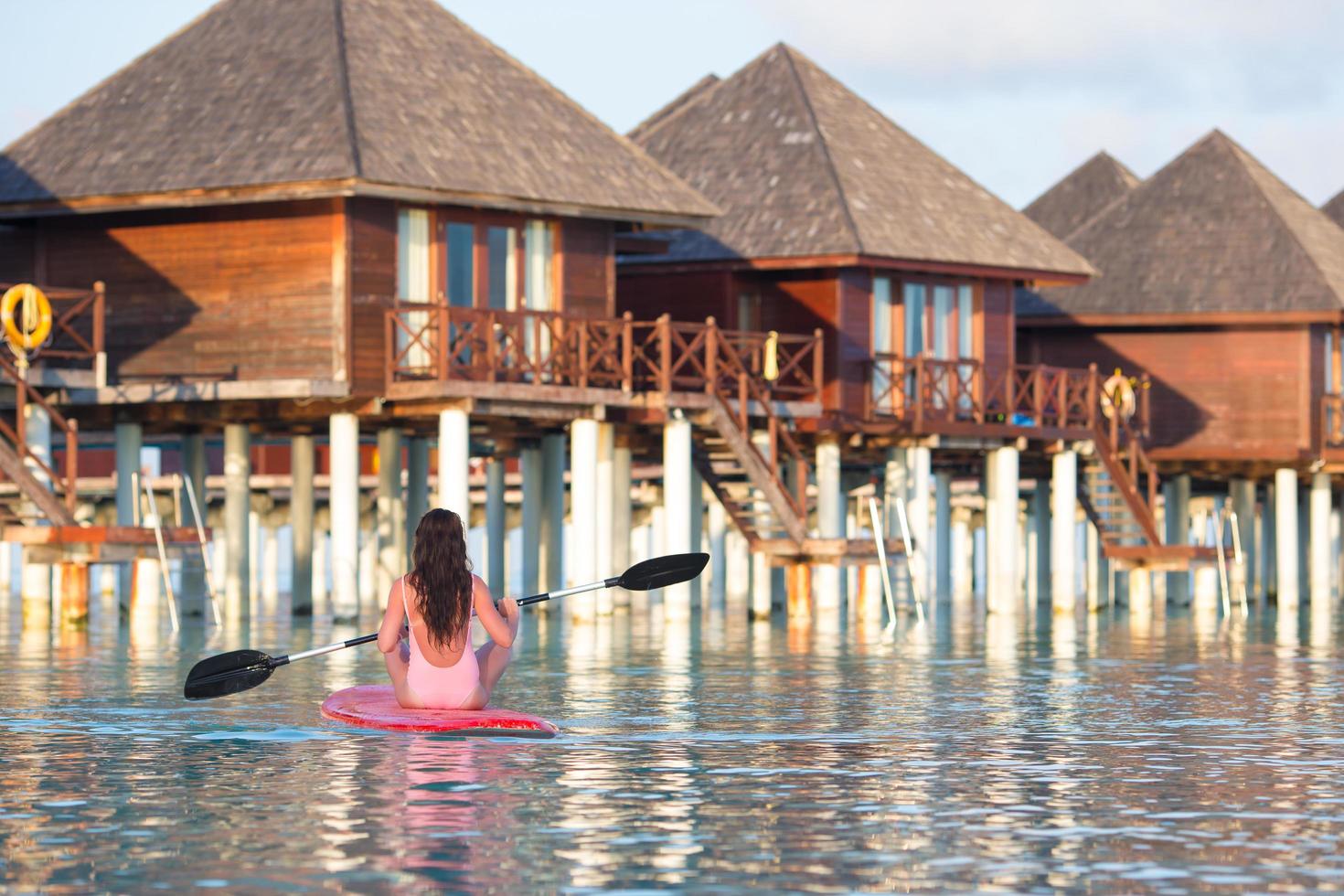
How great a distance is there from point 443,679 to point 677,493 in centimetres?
1771

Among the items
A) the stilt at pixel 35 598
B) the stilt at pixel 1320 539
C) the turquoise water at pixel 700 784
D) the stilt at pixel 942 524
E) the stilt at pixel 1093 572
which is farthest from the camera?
the stilt at pixel 1320 539

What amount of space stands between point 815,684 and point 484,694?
5762mm

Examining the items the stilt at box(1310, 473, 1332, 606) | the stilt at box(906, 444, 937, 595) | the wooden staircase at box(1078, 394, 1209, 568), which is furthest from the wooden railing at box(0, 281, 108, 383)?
the stilt at box(1310, 473, 1332, 606)

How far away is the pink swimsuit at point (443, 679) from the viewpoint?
1541cm

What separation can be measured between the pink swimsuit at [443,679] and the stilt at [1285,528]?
3099cm

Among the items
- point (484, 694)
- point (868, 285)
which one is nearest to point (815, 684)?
point (484, 694)

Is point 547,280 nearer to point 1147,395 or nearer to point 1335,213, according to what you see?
point 1147,395

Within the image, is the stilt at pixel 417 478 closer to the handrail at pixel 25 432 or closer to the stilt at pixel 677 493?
the stilt at pixel 677 493

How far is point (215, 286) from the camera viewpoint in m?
32.1

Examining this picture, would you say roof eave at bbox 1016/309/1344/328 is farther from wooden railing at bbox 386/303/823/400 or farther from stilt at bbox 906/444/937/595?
wooden railing at bbox 386/303/823/400

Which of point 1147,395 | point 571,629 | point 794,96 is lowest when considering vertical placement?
point 571,629

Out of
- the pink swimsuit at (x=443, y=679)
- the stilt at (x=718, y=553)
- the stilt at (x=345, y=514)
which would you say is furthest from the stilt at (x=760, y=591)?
the pink swimsuit at (x=443, y=679)

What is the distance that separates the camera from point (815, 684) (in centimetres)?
2088

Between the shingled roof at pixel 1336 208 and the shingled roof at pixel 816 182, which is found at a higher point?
the shingled roof at pixel 1336 208
